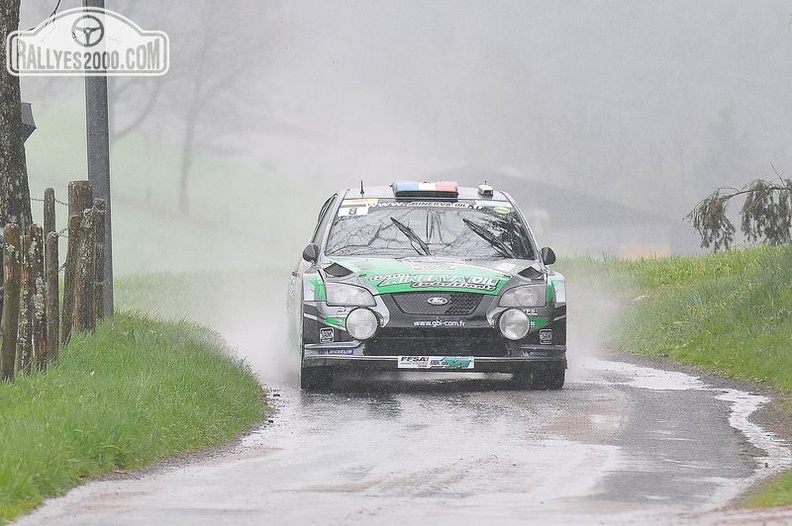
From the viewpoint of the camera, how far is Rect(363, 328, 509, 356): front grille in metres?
12.7

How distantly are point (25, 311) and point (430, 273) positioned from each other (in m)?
3.40

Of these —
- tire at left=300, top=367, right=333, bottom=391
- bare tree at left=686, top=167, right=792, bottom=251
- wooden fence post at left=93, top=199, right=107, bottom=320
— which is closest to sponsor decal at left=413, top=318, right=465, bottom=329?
tire at left=300, top=367, right=333, bottom=391

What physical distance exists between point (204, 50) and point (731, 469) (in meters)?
63.7

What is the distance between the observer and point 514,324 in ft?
42.2

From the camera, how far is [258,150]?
83.8m

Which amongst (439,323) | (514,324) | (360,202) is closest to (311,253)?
(360,202)

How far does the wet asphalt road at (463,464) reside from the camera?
743 centimetres

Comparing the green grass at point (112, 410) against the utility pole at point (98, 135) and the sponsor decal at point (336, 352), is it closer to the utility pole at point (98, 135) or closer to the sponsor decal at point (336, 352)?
the sponsor decal at point (336, 352)

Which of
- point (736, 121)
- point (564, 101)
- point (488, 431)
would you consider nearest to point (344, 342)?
point (488, 431)

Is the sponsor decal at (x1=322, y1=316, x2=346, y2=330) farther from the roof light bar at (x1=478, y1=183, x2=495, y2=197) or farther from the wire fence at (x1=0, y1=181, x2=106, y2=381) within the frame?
the roof light bar at (x1=478, y1=183, x2=495, y2=197)

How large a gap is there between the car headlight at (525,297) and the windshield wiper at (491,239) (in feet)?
2.66

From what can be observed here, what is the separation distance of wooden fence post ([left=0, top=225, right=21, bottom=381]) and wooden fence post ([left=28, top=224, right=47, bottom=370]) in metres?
0.28

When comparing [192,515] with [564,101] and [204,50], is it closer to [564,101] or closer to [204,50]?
[204,50]

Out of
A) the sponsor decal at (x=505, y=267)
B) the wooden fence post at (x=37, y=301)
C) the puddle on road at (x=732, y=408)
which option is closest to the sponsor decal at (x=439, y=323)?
the sponsor decal at (x=505, y=267)
